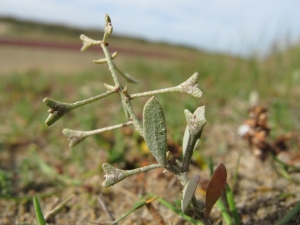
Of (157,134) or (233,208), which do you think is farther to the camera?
(233,208)

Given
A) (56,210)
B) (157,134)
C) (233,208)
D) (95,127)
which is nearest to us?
(157,134)

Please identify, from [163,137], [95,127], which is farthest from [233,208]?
[95,127]

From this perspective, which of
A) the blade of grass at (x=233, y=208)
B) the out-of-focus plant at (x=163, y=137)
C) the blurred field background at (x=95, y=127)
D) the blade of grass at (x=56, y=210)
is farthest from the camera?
the blurred field background at (x=95, y=127)

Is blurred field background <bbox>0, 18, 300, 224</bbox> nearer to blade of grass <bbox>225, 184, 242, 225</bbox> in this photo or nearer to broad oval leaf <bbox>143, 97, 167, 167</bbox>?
blade of grass <bbox>225, 184, 242, 225</bbox>

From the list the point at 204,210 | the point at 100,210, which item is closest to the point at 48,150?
the point at 100,210

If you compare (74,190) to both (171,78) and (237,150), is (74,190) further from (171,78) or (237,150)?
(171,78)

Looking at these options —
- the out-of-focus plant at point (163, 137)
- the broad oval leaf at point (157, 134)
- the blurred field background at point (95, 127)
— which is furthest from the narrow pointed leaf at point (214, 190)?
the blurred field background at point (95, 127)

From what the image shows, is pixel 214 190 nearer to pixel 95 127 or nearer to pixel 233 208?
pixel 233 208

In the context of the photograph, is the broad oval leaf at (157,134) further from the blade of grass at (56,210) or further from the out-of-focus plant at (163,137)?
the blade of grass at (56,210)

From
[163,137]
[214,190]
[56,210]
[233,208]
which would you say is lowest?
[56,210]

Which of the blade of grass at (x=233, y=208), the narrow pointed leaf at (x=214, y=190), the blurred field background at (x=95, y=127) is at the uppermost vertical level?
the narrow pointed leaf at (x=214, y=190)

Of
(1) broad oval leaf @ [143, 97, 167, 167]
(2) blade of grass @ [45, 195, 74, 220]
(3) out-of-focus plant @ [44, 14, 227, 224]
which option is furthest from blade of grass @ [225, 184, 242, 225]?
(2) blade of grass @ [45, 195, 74, 220]

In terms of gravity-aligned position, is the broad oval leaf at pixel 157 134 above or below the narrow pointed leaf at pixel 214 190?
above
